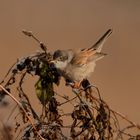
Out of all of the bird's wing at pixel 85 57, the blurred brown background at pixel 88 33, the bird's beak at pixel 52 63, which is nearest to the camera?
the bird's beak at pixel 52 63

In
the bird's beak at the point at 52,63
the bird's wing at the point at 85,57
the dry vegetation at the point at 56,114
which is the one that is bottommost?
the dry vegetation at the point at 56,114

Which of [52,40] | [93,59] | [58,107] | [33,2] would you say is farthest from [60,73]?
[33,2]

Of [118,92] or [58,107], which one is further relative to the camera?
[118,92]

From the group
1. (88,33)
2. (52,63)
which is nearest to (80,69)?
(52,63)

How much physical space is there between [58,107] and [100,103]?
0.21 meters

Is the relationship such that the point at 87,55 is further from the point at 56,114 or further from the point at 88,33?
the point at 88,33

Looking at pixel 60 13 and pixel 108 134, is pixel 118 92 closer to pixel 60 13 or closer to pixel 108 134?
pixel 60 13

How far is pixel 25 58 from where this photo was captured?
337cm

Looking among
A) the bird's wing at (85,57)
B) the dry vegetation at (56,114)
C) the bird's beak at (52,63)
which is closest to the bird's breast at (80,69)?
the bird's wing at (85,57)

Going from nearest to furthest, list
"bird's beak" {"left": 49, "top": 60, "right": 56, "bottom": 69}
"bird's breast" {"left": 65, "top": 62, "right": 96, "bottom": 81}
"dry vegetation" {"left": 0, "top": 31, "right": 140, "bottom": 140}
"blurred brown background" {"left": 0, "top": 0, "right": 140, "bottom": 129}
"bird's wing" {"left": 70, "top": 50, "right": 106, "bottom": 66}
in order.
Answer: "dry vegetation" {"left": 0, "top": 31, "right": 140, "bottom": 140}, "bird's beak" {"left": 49, "top": 60, "right": 56, "bottom": 69}, "bird's breast" {"left": 65, "top": 62, "right": 96, "bottom": 81}, "bird's wing" {"left": 70, "top": 50, "right": 106, "bottom": 66}, "blurred brown background" {"left": 0, "top": 0, "right": 140, "bottom": 129}

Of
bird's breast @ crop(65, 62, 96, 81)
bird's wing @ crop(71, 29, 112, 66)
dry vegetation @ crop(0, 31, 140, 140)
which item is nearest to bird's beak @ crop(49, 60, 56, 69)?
dry vegetation @ crop(0, 31, 140, 140)

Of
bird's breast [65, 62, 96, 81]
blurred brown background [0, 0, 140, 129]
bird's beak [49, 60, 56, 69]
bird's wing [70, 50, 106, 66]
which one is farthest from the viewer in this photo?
blurred brown background [0, 0, 140, 129]

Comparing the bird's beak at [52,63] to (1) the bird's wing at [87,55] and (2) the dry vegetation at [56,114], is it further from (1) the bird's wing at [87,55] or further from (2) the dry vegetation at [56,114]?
(1) the bird's wing at [87,55]

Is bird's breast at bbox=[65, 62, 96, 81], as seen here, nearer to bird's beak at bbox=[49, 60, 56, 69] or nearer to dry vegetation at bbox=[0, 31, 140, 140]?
bird's beak at bbox=[49, 60, 56, 69]
